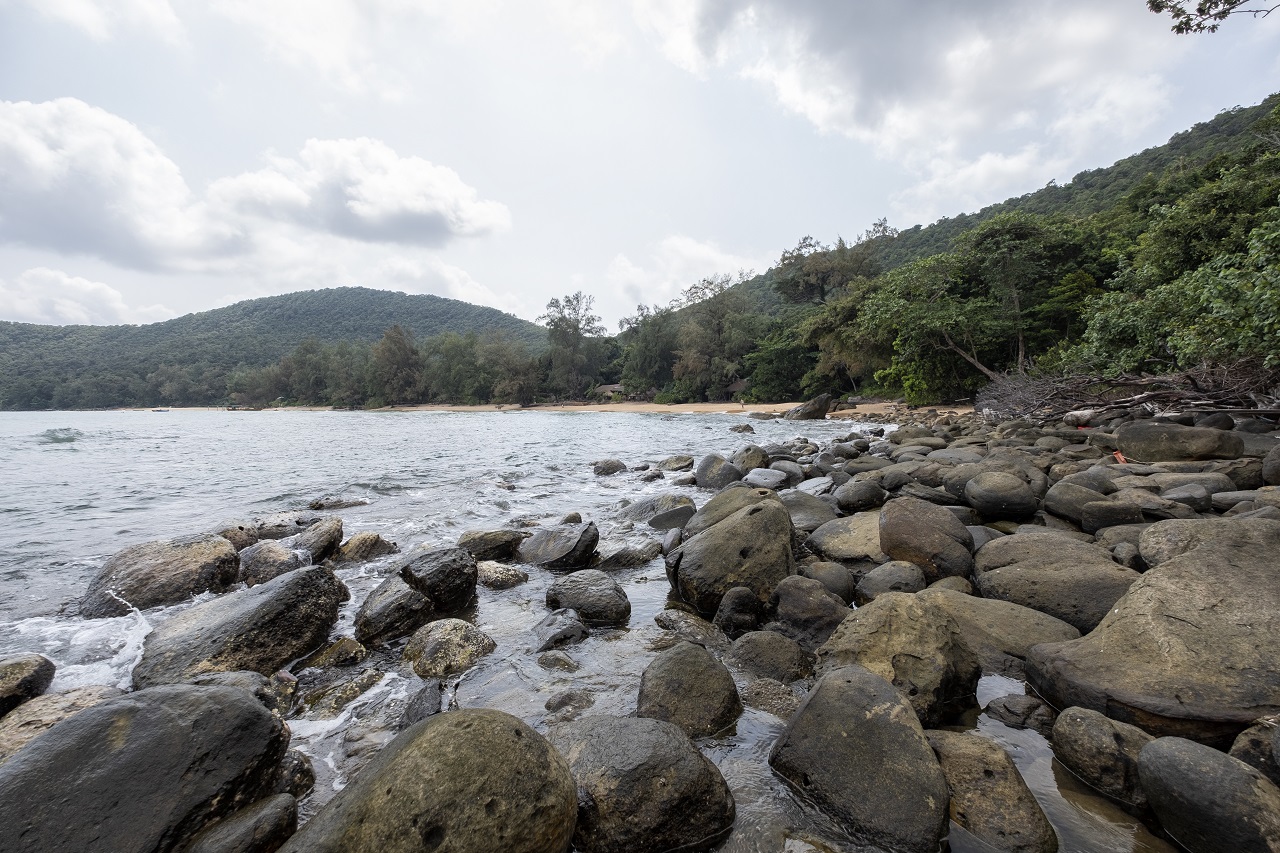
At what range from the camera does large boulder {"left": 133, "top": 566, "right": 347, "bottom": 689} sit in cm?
387

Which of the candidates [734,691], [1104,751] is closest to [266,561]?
[734,691]

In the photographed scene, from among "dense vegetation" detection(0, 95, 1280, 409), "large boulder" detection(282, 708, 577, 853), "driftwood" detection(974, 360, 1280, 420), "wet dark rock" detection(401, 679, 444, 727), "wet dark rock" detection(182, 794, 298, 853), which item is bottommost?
"wet dark rock" detection(401, 679, 444, 727)

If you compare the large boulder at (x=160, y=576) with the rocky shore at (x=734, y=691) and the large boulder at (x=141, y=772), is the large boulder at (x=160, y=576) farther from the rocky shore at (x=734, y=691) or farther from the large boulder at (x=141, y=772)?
the large boulder at (x=141, y=772)

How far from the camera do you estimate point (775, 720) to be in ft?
10.6

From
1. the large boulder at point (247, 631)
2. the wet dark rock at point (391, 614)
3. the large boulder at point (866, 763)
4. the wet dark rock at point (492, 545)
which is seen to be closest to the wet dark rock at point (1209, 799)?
the large boulder at point (866, 763)

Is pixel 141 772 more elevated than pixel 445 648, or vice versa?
pixel 141 772

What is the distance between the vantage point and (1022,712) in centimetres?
310

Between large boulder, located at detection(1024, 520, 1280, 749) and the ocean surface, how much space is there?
1.30ft

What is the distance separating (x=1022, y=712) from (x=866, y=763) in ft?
4.45

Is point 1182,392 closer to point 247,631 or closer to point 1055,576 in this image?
point 1055,576

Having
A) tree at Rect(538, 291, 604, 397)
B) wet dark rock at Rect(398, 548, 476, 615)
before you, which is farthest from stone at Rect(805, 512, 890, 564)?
tree at Rect(538, 291, 604, 397)

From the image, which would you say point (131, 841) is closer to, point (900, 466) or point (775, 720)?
point (775, 720)

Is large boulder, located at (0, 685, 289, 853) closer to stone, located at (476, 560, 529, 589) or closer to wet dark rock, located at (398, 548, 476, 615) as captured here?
wet dark rock, located at (398, 548, 476, 615)

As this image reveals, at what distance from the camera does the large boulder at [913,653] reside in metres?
3.06
